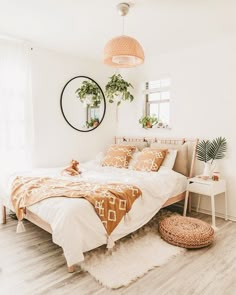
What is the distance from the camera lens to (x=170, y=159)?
11.5 ft

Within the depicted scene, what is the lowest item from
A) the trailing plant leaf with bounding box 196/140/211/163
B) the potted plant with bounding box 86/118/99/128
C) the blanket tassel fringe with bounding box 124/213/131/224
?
the blanket tassel fringe with bounding box 124/213/131/224

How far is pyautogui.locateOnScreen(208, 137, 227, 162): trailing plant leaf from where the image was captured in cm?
328

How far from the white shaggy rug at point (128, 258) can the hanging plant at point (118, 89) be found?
2.40 meters

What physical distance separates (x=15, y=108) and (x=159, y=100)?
2.30 m

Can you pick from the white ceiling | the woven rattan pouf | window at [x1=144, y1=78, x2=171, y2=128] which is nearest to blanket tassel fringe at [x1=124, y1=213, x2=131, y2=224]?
the woven rattan pouf

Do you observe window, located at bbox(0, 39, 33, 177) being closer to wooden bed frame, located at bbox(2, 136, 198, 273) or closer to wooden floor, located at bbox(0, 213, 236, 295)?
wooden bed frame, located at bbox(2, 136, 198, 273)

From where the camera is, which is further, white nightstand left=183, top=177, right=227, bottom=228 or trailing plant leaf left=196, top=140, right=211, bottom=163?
trailing plant leaf left=196, top=140, right=211, bottom=163

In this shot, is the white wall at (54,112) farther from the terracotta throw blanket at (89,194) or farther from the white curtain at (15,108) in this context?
the terracotta throw blanket at (89,194)

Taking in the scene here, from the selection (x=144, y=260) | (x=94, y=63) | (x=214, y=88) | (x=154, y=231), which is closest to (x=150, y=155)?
(x=154, y=231)

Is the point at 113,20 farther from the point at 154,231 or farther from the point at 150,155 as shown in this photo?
the point at 154,231

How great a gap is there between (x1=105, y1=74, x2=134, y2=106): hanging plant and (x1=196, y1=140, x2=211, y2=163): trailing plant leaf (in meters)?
1.51

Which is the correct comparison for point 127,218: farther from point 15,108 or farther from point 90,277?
point 15,108

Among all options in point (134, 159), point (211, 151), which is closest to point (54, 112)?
point (134, 159)

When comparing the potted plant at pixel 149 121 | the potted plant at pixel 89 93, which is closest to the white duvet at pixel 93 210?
the potted plant at pixel 149 121
